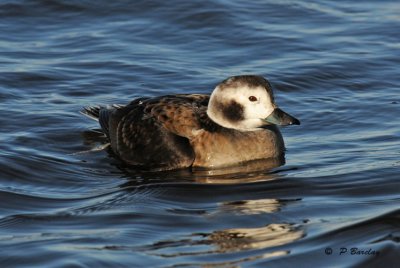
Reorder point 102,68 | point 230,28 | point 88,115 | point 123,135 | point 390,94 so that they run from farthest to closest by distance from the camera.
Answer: point 230,28
point 102,68
point 390,94
point 88,115
point 123,135

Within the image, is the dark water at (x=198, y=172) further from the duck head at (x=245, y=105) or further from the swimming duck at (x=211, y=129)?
the duck head at (x=245, y=105)

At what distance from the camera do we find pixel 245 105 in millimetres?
11891

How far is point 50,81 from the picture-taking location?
48.4 feet

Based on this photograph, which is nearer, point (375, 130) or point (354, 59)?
point (375, 130)

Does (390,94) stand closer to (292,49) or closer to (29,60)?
(292,49)

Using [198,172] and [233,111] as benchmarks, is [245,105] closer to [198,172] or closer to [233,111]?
[233,111]

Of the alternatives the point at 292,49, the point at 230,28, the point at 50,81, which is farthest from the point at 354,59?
the point at 50,81

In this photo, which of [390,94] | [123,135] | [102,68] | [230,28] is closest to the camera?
[123,135]

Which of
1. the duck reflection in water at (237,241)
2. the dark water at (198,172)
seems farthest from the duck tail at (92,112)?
the duck reflection in water at (237,241)

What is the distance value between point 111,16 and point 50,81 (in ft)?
10.4

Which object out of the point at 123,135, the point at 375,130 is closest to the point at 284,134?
the point at 375,130

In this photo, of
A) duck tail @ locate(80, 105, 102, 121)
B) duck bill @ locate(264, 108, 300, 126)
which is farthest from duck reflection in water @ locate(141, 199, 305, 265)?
duck tail @ locate(80, 105, 102, 121)

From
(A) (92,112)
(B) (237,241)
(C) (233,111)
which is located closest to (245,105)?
(C) (233,111)

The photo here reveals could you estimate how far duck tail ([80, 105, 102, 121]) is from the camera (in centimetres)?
1312
